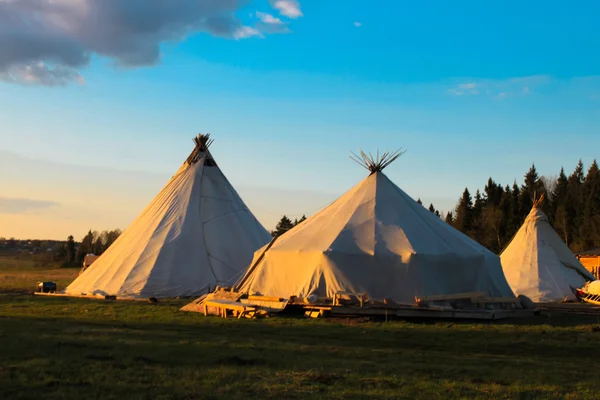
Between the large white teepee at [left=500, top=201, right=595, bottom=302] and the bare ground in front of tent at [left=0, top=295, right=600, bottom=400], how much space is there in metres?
15.3

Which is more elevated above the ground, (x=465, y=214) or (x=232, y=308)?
(x=465, y=214)

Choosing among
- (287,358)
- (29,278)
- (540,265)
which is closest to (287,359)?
(287,358)

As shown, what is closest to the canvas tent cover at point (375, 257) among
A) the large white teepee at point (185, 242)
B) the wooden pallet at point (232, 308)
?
the wooden pallet at point (232, 308)

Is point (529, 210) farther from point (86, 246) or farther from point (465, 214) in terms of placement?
point (86, 246)

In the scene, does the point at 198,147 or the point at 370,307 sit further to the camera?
the point at 198,147

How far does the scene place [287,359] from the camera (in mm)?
11914

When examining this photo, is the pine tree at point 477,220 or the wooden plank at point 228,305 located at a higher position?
the pine tree at point 477,220

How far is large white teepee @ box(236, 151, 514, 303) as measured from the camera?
22.3 meters

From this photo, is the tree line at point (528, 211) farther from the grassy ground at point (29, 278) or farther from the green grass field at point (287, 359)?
the green grass field at point (287, 359)

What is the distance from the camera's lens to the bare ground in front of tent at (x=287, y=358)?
909 cm

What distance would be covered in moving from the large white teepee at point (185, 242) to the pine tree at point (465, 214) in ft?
175

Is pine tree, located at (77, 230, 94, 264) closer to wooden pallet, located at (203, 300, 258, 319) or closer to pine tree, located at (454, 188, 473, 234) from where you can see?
pine tree, located at (454, 188, 473, 234)

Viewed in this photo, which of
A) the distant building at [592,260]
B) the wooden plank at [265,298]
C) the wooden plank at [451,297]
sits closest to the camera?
the wooden plank at [451,297]

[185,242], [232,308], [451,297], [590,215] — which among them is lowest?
[232,308]
